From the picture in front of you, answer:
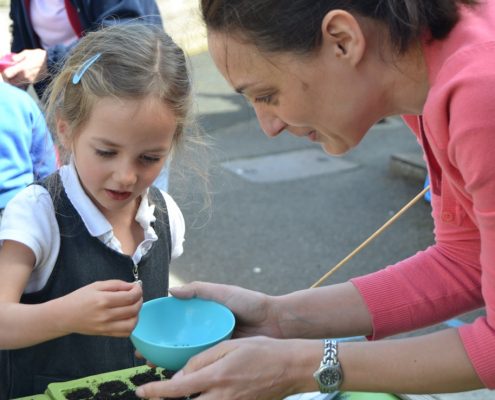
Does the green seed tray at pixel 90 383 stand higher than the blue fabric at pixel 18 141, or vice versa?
the blue fabric at pixel 18 141

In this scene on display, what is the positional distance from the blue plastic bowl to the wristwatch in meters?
0.19

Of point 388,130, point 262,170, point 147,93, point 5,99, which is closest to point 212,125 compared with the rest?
point 262,170

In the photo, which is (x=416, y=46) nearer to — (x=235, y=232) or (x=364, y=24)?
(x=364, y=24)

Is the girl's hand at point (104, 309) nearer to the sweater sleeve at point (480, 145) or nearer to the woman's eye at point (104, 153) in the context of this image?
the woman's eye at point (104, 153)

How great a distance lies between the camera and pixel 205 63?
8469 mm

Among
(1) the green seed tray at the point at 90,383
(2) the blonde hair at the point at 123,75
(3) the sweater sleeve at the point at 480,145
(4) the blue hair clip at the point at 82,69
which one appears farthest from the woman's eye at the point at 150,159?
(3) the sweater sleeve at the point at 480,145

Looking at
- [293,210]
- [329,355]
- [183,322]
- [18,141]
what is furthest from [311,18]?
[293,210]

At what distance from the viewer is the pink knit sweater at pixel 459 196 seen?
1109 mm

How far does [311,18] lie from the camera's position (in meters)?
1.19

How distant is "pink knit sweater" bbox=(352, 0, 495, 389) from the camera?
111 cm

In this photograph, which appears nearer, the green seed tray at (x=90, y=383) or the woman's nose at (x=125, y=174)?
the green seed tray at (x=90, y=383)

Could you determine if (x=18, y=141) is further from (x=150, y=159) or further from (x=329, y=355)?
(x=329, y=355)

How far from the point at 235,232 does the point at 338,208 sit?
74cm

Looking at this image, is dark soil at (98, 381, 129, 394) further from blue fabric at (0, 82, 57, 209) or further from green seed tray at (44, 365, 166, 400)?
blue fabric at (0, 82, 57, 209)
